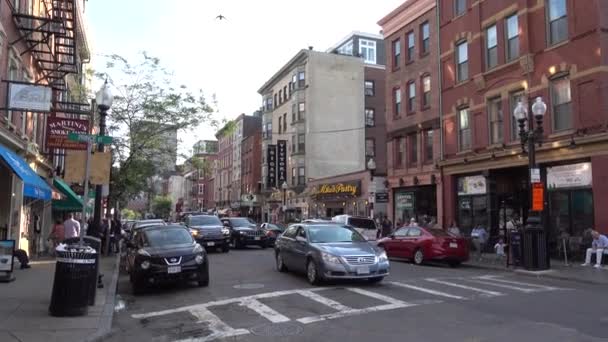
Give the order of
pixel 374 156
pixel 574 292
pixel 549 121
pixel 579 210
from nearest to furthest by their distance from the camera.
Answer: pixel 574 292
pixel 579 210
pixel 549 121
pixel 374 156

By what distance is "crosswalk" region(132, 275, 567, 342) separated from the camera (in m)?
9.28

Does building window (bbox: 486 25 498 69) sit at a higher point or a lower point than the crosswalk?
higher

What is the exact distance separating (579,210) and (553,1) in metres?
8.26

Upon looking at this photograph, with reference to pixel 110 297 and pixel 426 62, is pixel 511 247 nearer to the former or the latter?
pixel 110 297

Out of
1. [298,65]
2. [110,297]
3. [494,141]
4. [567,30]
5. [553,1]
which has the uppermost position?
[298,65]

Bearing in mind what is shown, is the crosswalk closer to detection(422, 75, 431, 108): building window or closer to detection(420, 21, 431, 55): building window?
detection(422, 75, 431, 108): building window

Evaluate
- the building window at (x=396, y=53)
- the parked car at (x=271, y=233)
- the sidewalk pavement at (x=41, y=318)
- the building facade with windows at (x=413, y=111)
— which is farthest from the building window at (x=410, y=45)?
the sidewalk pavement at (x=41, y=318)

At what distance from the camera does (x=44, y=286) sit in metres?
12.7

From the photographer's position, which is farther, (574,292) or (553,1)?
(553,1)

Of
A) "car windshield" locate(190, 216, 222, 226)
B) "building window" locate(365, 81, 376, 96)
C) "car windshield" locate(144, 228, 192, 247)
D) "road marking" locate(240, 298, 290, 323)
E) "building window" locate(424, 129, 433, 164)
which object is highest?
"building window" locate(365, 81, 376, 96)

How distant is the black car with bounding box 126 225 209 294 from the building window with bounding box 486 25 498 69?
1750 cm

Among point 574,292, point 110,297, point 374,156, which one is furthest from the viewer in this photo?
point 374,156

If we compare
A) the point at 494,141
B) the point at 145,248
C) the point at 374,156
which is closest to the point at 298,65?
the point at 374,156

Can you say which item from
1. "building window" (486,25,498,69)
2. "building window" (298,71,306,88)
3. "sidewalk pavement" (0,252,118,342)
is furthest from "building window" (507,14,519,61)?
"building window" (298,71,306,88)
